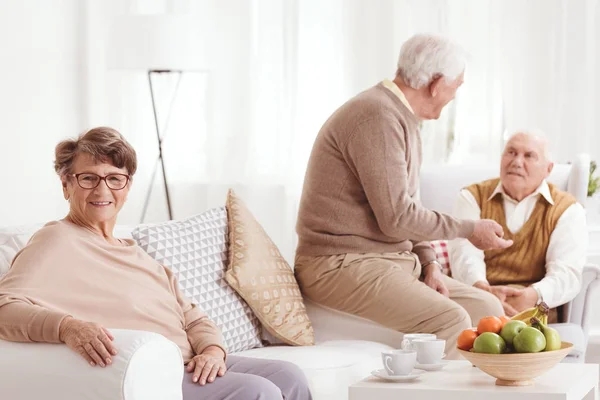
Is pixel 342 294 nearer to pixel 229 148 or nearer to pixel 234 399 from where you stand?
pixel 234 399

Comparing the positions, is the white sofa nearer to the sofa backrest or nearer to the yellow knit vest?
the sofa backrest

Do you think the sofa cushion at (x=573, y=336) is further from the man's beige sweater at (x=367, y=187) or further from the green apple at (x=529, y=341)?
the green apple at (x=529, y=341)

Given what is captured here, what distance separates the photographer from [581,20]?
4.68m

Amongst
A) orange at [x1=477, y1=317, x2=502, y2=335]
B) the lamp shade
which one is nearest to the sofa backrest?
the lamp shade

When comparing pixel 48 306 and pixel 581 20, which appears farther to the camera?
pixel 581 20

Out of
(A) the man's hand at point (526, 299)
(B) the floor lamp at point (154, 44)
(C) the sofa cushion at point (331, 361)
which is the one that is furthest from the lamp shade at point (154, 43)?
(A) the man's hand at point (526, 299)

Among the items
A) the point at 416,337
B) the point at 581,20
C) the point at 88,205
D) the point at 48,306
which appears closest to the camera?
the point at 48,306

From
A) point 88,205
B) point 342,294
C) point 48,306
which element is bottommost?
point 342,294

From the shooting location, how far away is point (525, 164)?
359cm

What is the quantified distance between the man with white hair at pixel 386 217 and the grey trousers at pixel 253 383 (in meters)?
0.62

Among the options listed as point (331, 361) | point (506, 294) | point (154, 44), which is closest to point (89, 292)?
point (331, 361)

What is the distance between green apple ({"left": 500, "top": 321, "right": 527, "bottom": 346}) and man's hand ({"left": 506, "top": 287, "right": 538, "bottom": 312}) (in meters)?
1.11

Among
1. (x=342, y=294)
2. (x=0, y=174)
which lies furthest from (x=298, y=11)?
(x=342, y=294)

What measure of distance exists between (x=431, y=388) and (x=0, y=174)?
2.53 m
